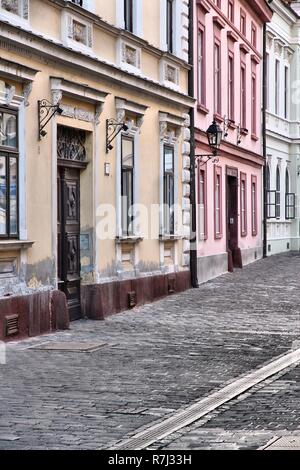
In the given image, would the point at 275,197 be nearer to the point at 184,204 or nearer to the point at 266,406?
the point at 184,204

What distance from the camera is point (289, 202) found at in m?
41.4

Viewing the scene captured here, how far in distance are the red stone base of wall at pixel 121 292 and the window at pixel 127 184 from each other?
977 mm

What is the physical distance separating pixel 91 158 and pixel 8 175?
3.25 metres

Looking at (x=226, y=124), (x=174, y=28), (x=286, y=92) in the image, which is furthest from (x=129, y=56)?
(x=286, y=92)

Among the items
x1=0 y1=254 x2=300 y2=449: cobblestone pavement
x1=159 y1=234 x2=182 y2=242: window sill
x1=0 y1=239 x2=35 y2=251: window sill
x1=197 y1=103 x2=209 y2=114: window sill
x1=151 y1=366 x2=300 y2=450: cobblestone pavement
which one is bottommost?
x1=151 y1=366 x2=300 y2=450: cobblestone pavement

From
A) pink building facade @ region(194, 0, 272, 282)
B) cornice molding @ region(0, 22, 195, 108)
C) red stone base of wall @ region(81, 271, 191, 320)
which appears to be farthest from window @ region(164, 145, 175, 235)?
pink building facade @ region(194, 0, 272, 282)

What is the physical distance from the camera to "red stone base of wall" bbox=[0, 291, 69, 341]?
13.8 meters

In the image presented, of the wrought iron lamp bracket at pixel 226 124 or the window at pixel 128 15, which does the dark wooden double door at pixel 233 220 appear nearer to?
the wrought iron lamp bracket at pixel 226 124

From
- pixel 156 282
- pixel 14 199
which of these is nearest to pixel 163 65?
pixel 156 282

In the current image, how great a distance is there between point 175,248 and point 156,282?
1.67m

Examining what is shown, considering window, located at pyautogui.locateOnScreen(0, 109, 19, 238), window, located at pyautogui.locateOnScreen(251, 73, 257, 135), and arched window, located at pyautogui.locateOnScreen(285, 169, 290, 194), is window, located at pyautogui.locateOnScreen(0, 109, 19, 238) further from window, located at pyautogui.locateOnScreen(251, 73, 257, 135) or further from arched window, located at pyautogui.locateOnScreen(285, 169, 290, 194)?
arched window, located at pyautogui.locateOnScreen(285, 169, 290, 194)

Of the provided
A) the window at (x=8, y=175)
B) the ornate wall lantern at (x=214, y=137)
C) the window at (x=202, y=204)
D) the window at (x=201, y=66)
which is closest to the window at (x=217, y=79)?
the window at (x=201, y=66)

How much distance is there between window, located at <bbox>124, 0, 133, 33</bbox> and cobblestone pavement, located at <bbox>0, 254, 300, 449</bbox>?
194 inches
